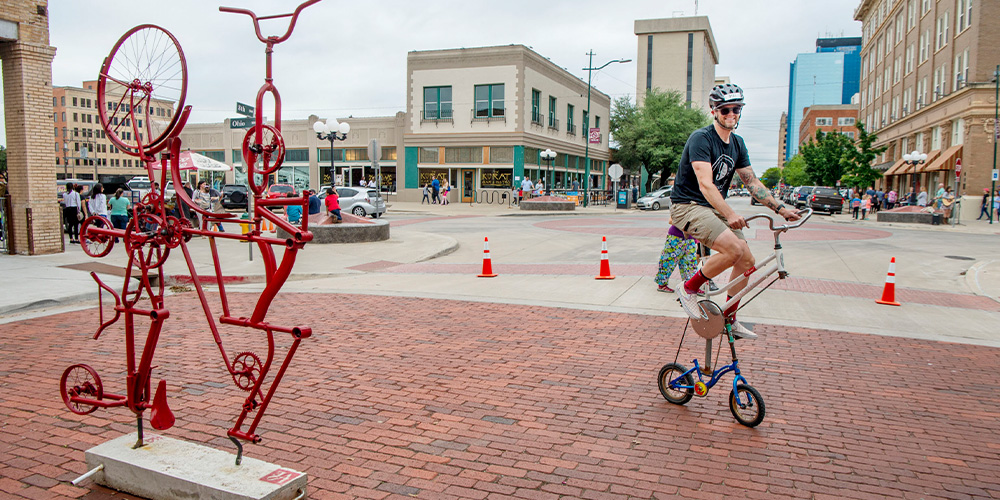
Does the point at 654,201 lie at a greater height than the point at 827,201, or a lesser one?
lesser

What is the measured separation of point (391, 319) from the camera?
26.5ft

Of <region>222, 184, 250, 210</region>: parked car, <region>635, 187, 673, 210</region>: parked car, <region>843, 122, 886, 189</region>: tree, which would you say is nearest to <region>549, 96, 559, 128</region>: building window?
<region>635, 187, 673, 210</region>: parked car

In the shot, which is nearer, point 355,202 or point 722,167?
point 722,167

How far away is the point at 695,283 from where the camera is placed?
4.76 m

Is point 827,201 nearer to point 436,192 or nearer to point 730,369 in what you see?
point 436,192

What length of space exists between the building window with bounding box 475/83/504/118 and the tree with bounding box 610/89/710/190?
17.7 m

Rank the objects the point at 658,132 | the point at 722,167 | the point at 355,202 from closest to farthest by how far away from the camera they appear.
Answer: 1. the point at 722,167
2. the point at 355,202
3. the point at 658,132

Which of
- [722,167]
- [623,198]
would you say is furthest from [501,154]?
[722,167]

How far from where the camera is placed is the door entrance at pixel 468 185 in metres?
46.8

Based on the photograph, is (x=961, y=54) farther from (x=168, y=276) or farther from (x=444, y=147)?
(x=168, y=276)

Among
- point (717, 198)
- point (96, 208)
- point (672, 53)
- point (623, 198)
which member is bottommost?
point (96, 208)

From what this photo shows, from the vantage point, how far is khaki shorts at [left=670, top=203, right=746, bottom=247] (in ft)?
15.6

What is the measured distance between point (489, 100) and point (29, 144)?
34.3 metres

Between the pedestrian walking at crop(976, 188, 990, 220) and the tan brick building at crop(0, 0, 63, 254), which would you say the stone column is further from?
the pedestrian walking at crop(976, 188, 990, 220)
